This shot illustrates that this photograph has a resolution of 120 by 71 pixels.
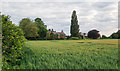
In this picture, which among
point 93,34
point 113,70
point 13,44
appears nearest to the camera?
point 113,70

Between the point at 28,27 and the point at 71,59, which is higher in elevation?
the point at 28,27

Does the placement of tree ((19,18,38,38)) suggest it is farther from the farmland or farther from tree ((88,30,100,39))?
tree ((88,30,100,39))

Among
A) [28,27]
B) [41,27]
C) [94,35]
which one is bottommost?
[94,35]

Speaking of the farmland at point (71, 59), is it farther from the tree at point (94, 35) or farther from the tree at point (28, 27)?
the tree at point (94, 35)

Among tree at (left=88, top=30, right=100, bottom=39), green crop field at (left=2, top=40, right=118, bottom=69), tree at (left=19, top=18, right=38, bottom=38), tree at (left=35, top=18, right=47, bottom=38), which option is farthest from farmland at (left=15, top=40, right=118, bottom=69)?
tree at (left=88, top=30, right=100, bottom=39)

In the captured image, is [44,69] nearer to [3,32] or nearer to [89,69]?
[89,69]

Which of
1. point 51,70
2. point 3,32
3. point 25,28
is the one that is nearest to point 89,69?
point 51,70

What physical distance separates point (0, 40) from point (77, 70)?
138 inches

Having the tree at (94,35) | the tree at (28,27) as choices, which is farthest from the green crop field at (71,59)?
the tree at (94,35)

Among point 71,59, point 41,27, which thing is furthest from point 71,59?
point 41,27

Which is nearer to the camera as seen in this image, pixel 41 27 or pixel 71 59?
pixel 71 59

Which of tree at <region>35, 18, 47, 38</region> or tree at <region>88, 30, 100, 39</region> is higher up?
tree at <region>35, 18, 47, 38</region>

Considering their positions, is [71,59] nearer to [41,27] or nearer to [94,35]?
[41,27]

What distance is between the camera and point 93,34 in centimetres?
6066
